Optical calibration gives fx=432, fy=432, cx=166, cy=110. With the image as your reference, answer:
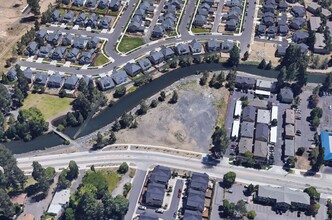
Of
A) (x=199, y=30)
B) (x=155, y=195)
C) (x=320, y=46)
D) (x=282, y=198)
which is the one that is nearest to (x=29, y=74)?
(x=155, y=195)

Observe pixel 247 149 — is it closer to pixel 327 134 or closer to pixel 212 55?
pixel 327 134

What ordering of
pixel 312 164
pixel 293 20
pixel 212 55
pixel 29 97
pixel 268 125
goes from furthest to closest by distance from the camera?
pixel 293 20, pixel 212 55, pixel 29 97, pixel 268 125, pixel 312 164

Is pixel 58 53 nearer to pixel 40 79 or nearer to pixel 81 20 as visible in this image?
pixel 40 79

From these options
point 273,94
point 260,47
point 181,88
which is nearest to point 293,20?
point 260,47

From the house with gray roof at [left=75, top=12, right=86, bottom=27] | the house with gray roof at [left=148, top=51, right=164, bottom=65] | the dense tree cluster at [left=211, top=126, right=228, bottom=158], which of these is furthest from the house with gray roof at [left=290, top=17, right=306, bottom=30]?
the house with gray roof at [left=75, top=12, right=86, bottom=27]

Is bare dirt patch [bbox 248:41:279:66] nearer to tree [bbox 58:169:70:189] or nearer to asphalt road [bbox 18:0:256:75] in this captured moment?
asphalt road [bbox 18:0:256:75]

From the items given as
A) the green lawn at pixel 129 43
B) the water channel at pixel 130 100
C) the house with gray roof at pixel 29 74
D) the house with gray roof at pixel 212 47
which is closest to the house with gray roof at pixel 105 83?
the water channel at pixel 130 100
